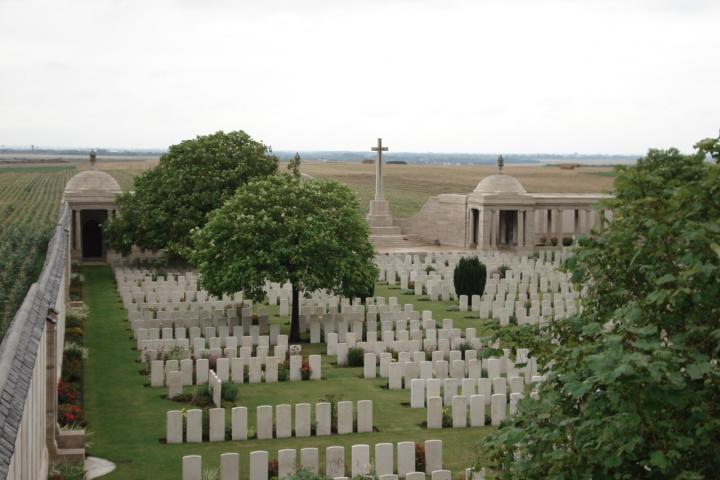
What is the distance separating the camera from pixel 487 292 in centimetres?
3544

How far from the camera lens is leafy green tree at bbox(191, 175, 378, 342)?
26.1 metres

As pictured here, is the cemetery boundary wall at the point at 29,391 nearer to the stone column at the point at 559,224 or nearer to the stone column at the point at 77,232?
the stone column at the point at 77,232

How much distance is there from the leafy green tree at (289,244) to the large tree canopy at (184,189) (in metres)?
11.2

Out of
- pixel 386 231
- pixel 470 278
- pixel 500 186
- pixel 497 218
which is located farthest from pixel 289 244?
pixel 386 231

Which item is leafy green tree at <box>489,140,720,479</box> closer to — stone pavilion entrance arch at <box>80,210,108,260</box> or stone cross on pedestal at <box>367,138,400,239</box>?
stone pavilion entrance arch at <box>80,210,108,260</box>

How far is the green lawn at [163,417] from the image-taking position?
16062 millimetres

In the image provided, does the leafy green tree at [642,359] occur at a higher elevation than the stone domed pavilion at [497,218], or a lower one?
higher

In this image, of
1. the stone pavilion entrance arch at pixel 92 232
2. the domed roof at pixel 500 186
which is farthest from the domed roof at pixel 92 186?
the domed roof at pixel 500 186

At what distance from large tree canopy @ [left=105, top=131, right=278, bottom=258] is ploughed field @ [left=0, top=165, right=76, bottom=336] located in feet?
12.0

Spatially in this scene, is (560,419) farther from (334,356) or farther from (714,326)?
(334,356)

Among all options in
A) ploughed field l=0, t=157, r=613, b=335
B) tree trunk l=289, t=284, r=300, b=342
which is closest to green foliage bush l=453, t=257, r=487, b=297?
ploughed field l=0, t=157, r=613, b=335

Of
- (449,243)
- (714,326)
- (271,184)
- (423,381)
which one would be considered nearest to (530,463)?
(714,326)

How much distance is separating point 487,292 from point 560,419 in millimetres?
26948

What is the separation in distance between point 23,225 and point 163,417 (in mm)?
36175
